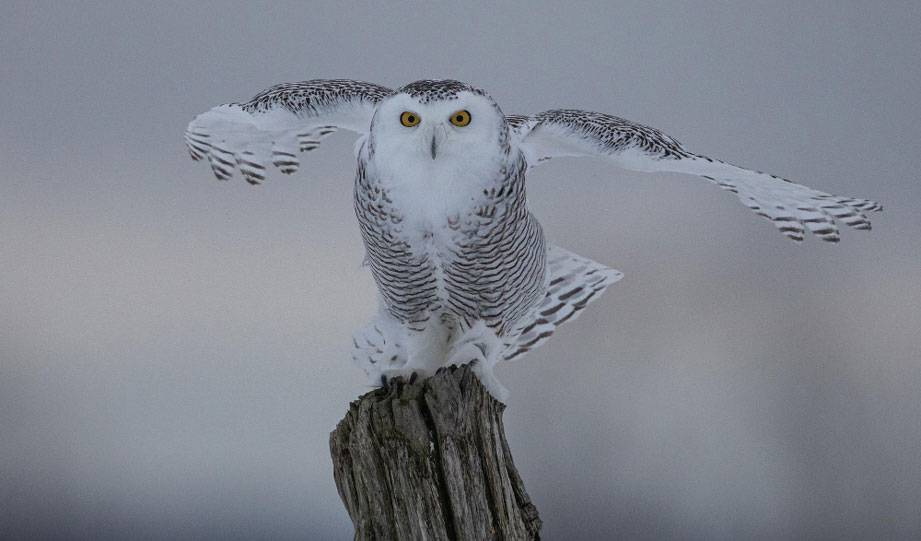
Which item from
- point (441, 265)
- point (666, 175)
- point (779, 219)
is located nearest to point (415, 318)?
point (441, 265)

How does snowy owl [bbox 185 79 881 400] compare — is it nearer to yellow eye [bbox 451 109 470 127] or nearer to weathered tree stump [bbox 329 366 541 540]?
yellow eye [bbox 451 109 470 127]

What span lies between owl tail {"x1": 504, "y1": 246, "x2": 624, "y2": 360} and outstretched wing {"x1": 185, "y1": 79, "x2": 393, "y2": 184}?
60 cm

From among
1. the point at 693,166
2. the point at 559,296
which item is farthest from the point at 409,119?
the point at 559,296

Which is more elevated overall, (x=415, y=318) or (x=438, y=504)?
(x=415, y=318)

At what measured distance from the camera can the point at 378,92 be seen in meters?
2.04

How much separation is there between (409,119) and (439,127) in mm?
66

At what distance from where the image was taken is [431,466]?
68.1 inches

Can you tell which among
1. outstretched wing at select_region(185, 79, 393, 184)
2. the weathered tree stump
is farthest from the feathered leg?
outstretched wing at select_region(185, 79, 393, 184)

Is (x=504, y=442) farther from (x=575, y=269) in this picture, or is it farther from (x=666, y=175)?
(x=666, y=175)

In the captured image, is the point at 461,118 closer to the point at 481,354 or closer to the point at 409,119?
the point at 409,119

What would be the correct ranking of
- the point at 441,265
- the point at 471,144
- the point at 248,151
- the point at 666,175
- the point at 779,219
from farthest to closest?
1. the point at 666,175
2. the point at 248,151
3. the point at 779,219
4. the point at 441,265
5. the point at 471,144

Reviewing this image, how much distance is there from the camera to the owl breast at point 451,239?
67.1 inches

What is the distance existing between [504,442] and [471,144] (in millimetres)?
610

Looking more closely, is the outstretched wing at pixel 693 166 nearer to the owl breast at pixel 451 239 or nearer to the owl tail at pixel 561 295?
the owl breast at pixel 451 239
